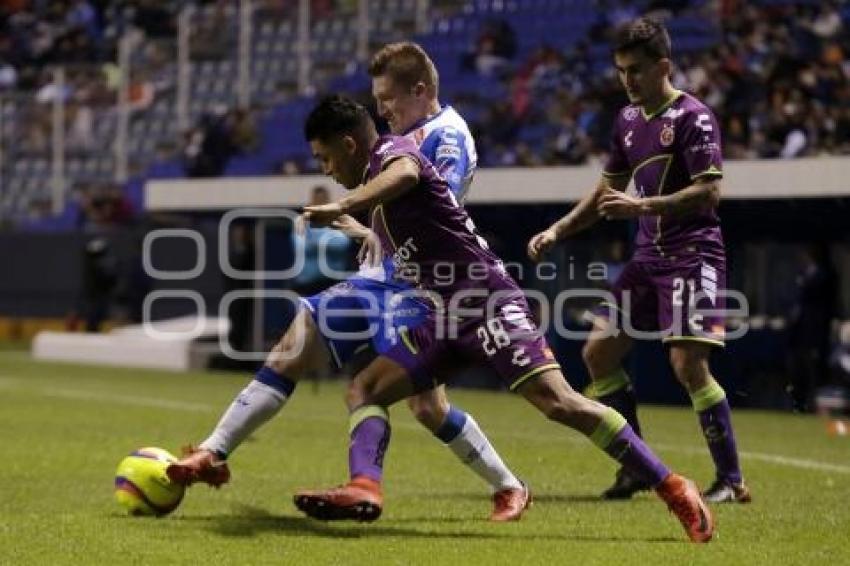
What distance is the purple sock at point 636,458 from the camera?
304 inches

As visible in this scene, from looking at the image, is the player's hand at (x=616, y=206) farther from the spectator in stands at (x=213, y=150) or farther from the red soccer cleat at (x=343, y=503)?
the spectator in stands at (x=213, y=150)

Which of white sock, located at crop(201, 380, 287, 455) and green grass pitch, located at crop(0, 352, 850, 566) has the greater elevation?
white sock, located at crop(201, 380, 287, 455)

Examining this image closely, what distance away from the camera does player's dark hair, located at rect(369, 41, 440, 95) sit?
797 cm

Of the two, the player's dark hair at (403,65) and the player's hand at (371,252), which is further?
the player's hand at (371,252)

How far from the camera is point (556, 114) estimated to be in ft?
79.8

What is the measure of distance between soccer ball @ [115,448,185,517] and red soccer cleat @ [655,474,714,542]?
216 centimetres

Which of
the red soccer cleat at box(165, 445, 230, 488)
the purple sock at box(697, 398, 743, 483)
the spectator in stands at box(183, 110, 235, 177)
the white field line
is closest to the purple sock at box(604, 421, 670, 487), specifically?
the red soccer cleat at box(165, 445, 230, 488)

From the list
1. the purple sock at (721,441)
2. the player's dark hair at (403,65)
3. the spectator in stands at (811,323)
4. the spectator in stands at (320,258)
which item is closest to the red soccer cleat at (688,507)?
the purple sock at (721,441)

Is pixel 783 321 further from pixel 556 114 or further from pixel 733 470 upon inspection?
pixel 733 470

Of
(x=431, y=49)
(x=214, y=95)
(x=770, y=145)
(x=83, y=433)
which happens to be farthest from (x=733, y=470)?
(x=214, y=95)

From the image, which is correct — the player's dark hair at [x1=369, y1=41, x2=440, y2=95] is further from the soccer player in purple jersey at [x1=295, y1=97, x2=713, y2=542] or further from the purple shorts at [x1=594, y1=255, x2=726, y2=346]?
the purple shorts at [x1=594, y1=255, x2=726, y2=346]

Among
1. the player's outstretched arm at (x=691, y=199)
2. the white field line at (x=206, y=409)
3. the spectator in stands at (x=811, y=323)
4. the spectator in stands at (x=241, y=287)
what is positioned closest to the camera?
the player's outstretched arm at (x=691, y=199)

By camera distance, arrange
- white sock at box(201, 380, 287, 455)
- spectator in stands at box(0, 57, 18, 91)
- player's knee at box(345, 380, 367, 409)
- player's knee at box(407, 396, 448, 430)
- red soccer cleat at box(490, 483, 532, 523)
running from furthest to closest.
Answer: spectator in stands at box(0, 57, 18, 91) → player's knee at box(407, 396, 448, 430) → red soccer cleat at box(490, 483, 532, 523) → white sock at box(201, 380, 287, 455) → player's knee at box(345, 380, 367, 409)

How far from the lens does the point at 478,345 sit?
308 inches
